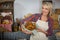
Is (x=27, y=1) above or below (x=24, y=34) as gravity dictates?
above

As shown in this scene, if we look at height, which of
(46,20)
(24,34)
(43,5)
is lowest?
(24,34)

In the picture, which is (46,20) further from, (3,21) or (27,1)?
(3,21)

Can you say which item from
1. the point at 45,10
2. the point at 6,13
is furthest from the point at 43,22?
the point at 6,13

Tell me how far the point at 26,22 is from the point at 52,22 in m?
0.19

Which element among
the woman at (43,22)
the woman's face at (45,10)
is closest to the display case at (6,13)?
the woman at (43,22)

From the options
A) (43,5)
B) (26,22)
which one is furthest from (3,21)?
(43,5)

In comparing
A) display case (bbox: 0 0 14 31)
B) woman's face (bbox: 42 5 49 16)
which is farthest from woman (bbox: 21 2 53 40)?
display case (bbox: 0 0 14 31)

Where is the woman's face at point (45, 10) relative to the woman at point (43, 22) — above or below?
above

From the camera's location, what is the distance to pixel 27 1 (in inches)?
41.0

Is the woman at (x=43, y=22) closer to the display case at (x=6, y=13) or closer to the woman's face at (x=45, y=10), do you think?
the woman's face at (x=45, y=10)

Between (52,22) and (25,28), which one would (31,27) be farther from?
(52,22)

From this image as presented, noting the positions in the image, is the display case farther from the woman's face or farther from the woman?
the woman's face

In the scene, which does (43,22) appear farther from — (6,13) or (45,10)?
(6,13)

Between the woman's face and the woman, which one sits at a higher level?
the woman's face
